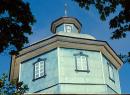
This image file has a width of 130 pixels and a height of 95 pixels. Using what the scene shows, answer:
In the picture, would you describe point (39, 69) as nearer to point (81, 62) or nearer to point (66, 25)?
point (81, 62)

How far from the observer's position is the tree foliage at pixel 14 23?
9125 mm

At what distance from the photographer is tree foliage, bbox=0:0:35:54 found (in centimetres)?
912

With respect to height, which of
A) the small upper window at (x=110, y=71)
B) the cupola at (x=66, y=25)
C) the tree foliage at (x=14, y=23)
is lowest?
the tree foliage at (x=14, y=23)

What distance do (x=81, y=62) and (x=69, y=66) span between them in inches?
38.3

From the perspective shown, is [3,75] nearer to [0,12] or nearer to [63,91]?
[0,12]

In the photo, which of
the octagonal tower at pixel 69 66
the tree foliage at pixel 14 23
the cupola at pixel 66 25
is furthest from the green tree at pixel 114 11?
the cupola at pixel 66 25

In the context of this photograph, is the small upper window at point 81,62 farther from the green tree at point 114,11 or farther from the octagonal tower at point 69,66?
the green tree at point 114,11

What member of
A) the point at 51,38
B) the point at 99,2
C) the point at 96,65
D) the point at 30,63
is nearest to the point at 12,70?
the point at 30,63

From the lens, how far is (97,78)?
2214 cm

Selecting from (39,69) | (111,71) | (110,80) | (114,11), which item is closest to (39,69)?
(39,69)

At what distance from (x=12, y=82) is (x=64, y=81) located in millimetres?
9594

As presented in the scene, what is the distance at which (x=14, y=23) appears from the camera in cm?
926

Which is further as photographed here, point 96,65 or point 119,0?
point 96,65

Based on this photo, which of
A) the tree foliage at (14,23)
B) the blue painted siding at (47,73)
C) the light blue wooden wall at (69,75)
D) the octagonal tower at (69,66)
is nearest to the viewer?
the tree foliage at (14,23)
